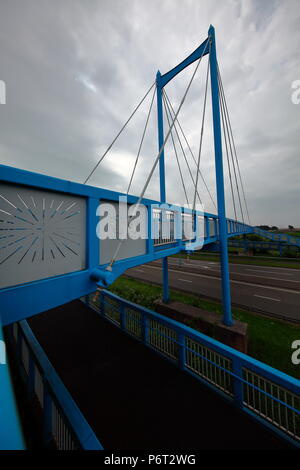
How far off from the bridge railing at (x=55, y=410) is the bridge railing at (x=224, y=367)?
4.72 feet

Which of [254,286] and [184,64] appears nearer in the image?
[184,64]

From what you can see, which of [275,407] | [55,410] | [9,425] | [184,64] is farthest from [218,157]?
[55,410]

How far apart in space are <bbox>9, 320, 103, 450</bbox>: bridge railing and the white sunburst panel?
1.83 metres

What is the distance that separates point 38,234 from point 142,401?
3.44 m

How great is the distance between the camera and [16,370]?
14.1 ft

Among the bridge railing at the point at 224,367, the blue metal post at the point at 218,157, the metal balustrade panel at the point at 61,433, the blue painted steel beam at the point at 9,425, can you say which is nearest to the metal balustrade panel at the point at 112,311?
the bridge railing at the point at 224,367

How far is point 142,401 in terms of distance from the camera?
126 inches

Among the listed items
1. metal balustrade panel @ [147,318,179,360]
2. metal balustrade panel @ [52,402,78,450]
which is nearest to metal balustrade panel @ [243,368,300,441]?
metal balustrade panel @ [147,318,179,360]

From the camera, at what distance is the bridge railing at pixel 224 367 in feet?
8.79

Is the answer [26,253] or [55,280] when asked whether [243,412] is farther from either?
[26,253]

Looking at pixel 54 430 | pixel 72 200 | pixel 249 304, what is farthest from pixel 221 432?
pixel 249 304

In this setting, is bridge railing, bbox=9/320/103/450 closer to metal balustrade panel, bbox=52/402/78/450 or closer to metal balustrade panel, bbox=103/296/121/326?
metal balustrade panel, bbox=52/402/78/450

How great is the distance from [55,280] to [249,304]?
11.9 meters

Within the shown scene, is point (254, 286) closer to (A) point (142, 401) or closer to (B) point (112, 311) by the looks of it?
(B) point (112, 311)
